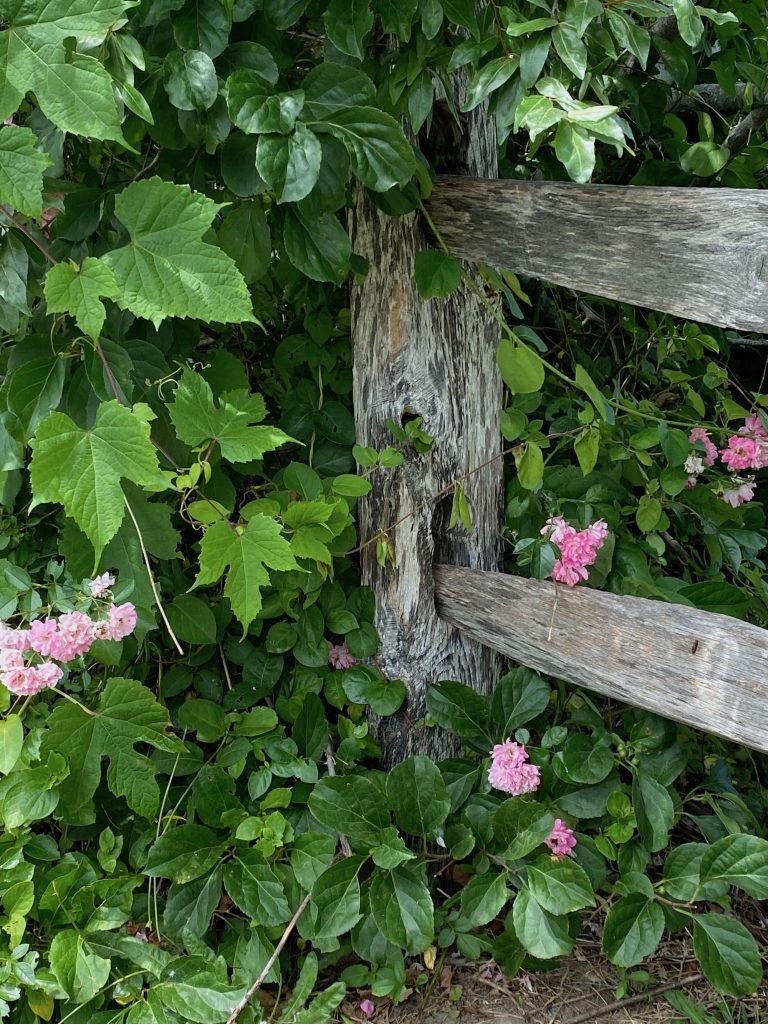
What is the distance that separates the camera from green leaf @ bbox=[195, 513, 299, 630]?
1.25 m

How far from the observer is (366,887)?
157 centimetres

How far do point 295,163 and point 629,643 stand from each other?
86cm

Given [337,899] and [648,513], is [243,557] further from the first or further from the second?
[648,513]

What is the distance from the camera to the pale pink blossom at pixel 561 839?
1.51 meters

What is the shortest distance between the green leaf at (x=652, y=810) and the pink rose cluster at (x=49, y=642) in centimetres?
89

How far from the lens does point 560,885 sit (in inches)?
57.0

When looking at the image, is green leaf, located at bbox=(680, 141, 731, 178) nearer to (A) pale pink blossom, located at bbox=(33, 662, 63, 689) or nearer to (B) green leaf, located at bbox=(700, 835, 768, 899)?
(B) green leaf, located at bbox=(700, 835, 768, 899)

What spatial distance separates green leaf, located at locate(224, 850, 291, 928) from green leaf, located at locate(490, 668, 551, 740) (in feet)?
1.58

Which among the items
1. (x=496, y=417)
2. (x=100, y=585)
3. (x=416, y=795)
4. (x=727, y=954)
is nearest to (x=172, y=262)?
(x=100, y=585)

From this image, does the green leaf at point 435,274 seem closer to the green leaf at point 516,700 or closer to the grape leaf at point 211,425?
the grape leaf at point 211,425

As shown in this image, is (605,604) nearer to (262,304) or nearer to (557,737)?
(557,737)

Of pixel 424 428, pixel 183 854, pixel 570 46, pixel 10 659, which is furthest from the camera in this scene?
pixel 424 428

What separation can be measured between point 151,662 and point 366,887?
0.61 m

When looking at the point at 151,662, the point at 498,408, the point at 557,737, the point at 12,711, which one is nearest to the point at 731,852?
the point at 557,737
